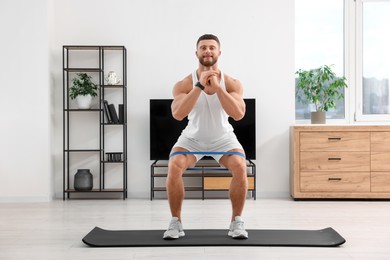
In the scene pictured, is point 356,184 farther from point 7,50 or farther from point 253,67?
point 7,50

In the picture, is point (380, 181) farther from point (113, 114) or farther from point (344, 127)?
point (113, 114)

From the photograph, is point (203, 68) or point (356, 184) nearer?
point (203, 68)

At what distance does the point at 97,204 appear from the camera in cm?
515

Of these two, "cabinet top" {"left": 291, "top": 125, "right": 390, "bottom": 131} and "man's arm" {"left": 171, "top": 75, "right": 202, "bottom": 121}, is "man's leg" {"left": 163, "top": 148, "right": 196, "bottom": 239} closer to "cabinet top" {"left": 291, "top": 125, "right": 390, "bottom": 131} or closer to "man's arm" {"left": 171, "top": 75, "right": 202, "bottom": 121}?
"man's arm" {"left": 171, "top": 75, "right": 202, "bottom": 121}

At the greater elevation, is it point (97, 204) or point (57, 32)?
point (57, 32)

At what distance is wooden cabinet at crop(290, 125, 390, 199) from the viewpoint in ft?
17.2

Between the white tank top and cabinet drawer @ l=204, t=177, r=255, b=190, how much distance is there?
1979 millimetres

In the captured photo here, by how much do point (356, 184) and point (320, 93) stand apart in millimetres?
1114

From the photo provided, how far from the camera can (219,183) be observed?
5402mm

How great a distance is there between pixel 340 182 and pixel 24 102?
128 inches

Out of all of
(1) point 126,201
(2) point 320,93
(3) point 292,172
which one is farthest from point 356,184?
(1) point 126,201

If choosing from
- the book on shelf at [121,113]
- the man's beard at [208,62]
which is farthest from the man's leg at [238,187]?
the book on shelf at [121,113]

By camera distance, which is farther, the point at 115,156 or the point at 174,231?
the point at 115,156

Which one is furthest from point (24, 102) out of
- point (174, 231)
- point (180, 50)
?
point (174, 231)
